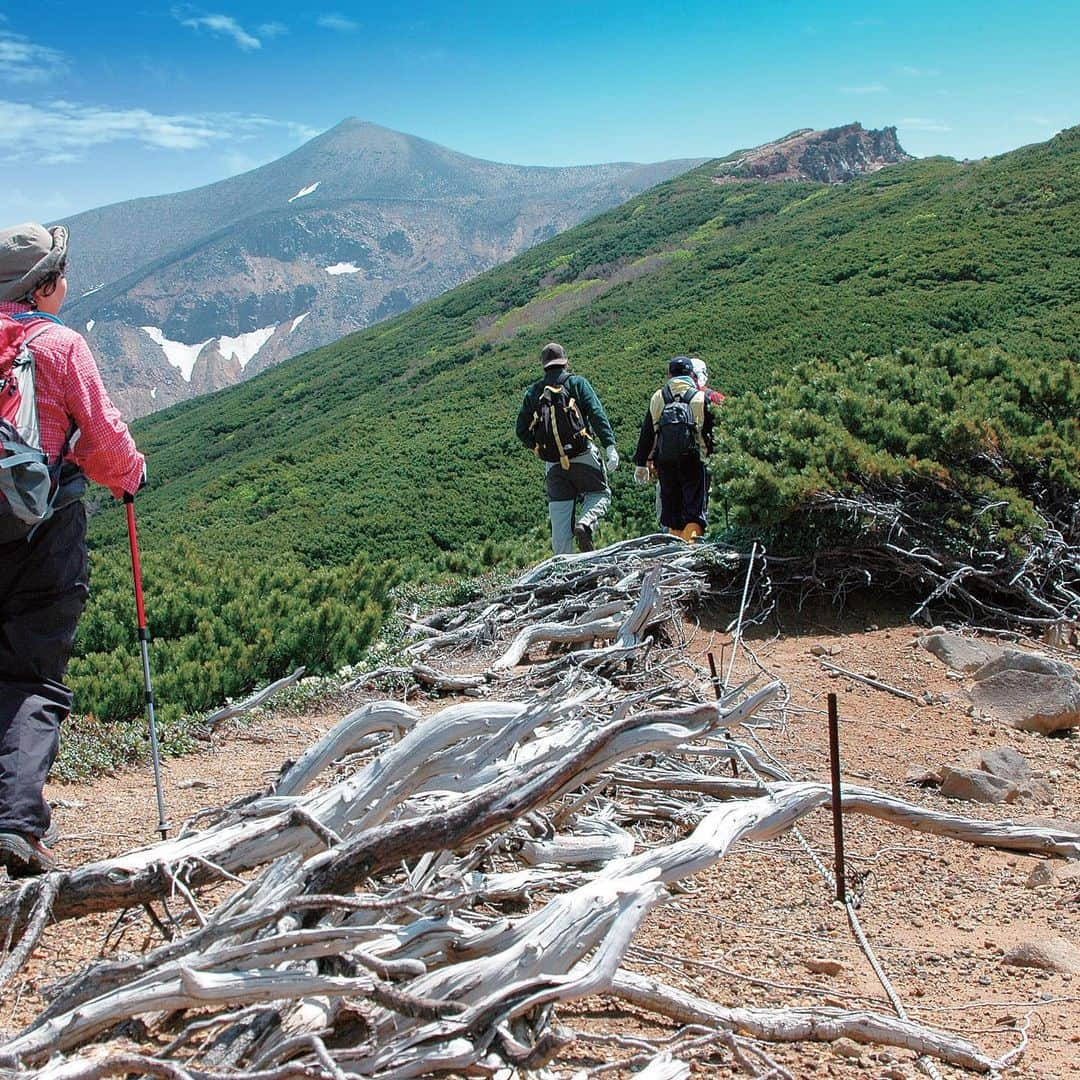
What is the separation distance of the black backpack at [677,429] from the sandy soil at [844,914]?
9.47 ft

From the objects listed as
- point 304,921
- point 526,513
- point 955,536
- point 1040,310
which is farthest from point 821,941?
point 1040,310

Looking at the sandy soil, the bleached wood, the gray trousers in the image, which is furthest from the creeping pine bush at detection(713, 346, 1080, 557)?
the sandy soil

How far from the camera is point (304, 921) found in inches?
89.5

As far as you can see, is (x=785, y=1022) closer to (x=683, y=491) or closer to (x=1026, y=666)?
(x=1026, y=666)

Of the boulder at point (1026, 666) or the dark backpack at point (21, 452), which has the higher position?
the dark backpack at point (21, 452)

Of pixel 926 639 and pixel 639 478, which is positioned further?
pixel 639 478

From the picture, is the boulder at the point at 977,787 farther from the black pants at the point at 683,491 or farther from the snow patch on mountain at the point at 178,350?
the snow patch on mountain at the point at 178,350

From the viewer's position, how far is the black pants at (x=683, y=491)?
25.8ft

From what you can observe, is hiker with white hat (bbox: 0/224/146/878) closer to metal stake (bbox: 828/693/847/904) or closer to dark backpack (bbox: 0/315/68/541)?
dark backpack (bbox: 0/315/68/541)

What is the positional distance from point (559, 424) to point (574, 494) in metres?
0.63

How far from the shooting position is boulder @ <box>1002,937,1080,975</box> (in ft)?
8.97

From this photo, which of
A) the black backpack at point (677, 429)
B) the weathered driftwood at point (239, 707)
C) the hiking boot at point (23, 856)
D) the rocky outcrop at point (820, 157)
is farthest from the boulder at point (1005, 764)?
the rocky outcrop at point (820, 157)

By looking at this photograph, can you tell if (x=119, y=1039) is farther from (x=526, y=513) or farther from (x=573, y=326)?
(x=573, y=326)

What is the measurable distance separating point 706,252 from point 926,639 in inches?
1605
